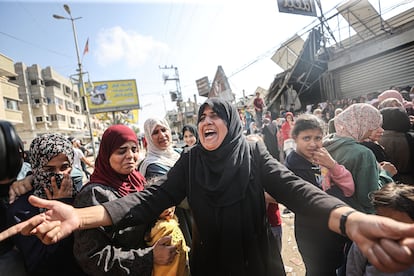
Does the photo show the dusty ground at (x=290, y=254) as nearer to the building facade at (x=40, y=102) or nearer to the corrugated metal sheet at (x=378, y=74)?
the corrugated metal sheet at (x=378, y=74)

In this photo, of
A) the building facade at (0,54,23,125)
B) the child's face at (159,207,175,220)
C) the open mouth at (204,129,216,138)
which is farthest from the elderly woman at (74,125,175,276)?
the building facade at (0,54,23,125)

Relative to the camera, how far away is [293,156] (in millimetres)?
2020

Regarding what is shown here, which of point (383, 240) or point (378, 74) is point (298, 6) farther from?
point (383, 240)

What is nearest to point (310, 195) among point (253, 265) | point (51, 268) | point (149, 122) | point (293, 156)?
point (253, 265)

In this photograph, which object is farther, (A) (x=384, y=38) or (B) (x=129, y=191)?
(A) (x=384, y=38)

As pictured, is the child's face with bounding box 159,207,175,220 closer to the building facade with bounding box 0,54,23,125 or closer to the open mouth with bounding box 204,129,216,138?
the open mouth with bounding box 204,129,216,138

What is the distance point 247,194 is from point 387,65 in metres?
9.65

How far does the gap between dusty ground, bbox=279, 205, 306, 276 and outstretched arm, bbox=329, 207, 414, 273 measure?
218 cm

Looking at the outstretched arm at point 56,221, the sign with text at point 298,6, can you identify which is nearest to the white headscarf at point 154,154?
the outstretched arm at point 56,221

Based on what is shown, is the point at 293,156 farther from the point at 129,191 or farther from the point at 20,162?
the point at 20,162

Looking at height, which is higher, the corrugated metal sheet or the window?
the window

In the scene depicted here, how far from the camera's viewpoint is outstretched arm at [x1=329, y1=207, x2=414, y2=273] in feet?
2.35

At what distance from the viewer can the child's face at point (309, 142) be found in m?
1.94

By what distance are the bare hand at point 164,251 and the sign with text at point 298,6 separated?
9.46 metres
